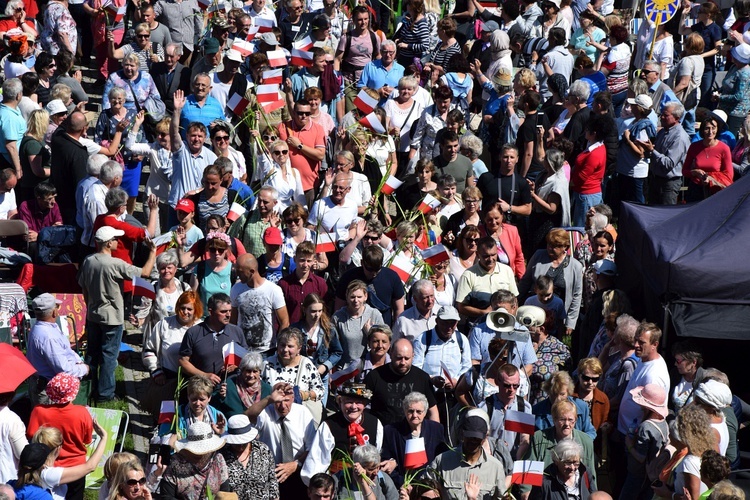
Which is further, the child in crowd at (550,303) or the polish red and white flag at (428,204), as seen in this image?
the polish red and white flag at (428,204)

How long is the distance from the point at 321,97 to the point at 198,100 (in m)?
1.21

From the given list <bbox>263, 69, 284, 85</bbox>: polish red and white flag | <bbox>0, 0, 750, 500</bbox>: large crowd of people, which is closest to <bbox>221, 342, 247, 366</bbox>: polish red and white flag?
<bbox>0, 0, 750, 500</bbox>: large crowd of people

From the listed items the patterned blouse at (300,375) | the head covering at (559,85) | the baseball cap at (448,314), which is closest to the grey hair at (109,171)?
the patterned blouse at (300,375)

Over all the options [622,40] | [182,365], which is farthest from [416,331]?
[622,40]

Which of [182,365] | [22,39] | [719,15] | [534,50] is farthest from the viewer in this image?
[719,15]

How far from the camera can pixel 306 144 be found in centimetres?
1344

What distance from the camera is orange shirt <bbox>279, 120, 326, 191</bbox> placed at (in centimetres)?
1329

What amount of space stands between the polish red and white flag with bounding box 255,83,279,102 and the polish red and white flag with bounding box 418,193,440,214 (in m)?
1.91

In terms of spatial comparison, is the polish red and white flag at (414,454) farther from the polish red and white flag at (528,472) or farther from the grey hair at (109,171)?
the grey hair at (109,171)

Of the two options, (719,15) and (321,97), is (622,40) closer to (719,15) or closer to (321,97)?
(719,15)

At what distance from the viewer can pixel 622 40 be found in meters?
15.8

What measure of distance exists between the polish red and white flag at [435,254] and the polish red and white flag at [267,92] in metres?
2.68

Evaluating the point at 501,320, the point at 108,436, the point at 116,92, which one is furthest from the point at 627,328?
the point at 116,92

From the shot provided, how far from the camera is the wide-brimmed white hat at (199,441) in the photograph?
29.4 ft
